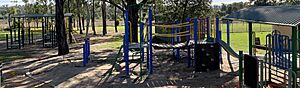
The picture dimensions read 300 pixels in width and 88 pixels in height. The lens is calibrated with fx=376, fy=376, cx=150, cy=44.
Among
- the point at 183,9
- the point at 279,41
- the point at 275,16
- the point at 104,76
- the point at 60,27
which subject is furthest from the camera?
the point at 183,9

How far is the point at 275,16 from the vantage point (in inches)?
279

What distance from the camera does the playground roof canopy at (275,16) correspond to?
626 centimetres

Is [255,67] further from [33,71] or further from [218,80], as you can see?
[33,71]

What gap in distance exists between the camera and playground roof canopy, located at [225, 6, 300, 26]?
6.26 metres

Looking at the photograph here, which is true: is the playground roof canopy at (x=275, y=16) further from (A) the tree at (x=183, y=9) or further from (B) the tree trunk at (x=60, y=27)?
(A) the tree at (x=183, y=9)

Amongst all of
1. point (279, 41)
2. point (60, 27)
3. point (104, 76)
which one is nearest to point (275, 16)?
point (279, 41)

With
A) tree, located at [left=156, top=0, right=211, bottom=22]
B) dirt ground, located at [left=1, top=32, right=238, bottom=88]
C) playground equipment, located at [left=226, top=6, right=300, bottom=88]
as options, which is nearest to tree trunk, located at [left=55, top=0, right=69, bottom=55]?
dirt ground, located at [left=1, top=32, right=238, bottom=88]

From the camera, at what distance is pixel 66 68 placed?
11953 mm

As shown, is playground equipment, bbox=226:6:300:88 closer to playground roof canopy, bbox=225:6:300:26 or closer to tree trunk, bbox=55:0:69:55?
playground roof canopy, bbox=225:6:300:26

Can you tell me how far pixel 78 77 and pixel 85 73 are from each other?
2.08 feet

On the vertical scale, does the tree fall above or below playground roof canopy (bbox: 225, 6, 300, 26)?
above

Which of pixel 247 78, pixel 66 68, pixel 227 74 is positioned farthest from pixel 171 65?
pixel 247 78

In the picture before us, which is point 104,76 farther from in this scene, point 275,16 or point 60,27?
point 60,27

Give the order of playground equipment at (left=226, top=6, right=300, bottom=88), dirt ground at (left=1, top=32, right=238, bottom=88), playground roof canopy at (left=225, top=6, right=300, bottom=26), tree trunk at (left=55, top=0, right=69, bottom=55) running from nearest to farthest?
playground roof canopy at (left=225, top=6, right=300, bottom=26), playground equipment at (left=226, top=6, right=300, bottom=88), dirt ground at (left=1, top=32, right=238, bottom=88), tree trunk at (left=55, top=0, right=69, bottom=55)
